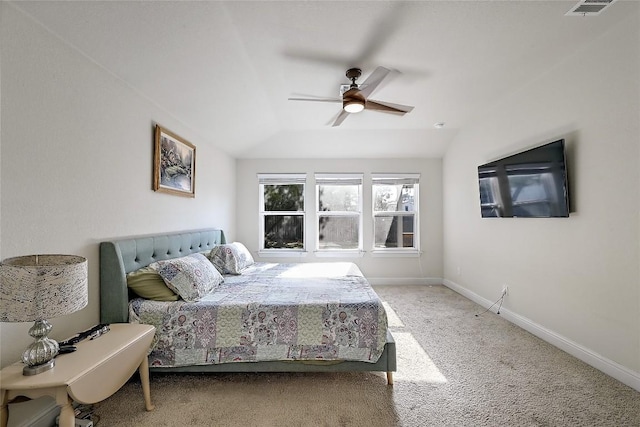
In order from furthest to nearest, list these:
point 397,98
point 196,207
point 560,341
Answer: point 196,207 → point 397,98 → point 560,341

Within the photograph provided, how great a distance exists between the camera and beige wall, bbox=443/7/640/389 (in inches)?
83.9

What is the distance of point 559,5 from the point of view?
2.04m

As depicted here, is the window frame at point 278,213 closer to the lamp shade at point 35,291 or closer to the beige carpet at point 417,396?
the beige carpet at point 417,396

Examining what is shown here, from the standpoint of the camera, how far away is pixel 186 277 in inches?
94.3

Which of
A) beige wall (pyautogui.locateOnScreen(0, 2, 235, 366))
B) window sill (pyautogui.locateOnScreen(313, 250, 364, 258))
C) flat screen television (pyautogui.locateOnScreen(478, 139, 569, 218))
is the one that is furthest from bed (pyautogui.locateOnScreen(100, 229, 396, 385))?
window sill (pyautogui.locateOnScreen(313, 250, 364, 258))

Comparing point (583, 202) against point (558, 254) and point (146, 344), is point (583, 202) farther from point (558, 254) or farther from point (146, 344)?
point (146, 344)

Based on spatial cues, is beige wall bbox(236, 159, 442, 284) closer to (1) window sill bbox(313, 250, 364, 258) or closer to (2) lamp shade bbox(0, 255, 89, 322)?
(1) window sill bbox(313, 250, 364, 258)

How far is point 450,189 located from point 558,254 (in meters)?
2.36

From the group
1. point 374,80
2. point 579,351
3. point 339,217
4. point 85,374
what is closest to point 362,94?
point 374,80

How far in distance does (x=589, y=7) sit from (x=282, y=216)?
176 inches

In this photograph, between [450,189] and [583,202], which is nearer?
[583,202]

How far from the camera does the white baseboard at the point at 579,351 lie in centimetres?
213

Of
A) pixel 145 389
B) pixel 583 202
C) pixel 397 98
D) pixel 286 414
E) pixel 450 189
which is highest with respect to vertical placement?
pixel 397 98

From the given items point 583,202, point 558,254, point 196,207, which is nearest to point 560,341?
point 558,254
